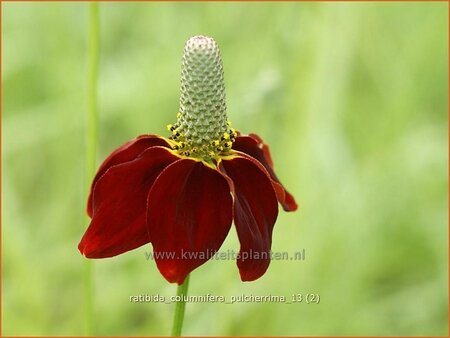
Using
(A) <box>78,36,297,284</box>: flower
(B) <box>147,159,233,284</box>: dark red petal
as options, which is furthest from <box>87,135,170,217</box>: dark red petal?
(B) <box>147,159,233,284</box>: dark red petal

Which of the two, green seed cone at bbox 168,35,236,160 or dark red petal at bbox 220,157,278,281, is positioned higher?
green seed cone at bbox 168,35,236,160

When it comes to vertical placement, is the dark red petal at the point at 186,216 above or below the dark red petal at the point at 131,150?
below

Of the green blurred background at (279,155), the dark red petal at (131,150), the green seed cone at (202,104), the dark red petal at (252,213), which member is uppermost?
the green seed cone at (202,104)

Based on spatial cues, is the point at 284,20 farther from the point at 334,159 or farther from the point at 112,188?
the point at 112,188

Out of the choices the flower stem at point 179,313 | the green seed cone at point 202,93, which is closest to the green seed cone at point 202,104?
the green seed cone at point 202,93

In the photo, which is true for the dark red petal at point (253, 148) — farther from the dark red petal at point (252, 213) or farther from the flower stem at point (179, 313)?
the flower stem at point (179, 313)

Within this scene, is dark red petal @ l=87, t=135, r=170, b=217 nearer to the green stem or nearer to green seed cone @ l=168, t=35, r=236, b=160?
green seed cone @ l=168, t=35, r=236, b=160

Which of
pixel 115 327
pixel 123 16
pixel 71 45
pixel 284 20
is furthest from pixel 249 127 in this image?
pixel 123 16
